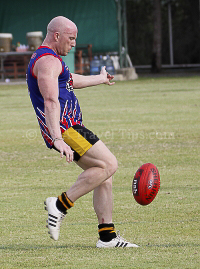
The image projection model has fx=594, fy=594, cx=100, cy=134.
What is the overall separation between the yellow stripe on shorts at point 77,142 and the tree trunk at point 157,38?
31.7m

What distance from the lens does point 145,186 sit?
226 inches

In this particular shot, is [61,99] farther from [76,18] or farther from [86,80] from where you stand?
[76,18]

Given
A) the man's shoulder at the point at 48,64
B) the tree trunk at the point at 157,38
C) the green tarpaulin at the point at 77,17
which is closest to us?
the man's shoulder at the point at 48,64

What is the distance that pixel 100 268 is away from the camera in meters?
4.56

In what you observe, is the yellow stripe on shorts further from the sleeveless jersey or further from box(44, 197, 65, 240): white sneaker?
box(44, 197, 65, 240): white sneaker

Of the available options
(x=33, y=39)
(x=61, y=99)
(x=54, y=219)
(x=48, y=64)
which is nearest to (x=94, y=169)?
(x=54, y=219)

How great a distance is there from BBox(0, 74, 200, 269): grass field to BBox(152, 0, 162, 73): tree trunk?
19877 millimetres

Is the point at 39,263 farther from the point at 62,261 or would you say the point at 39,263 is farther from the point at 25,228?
the point at 25,228

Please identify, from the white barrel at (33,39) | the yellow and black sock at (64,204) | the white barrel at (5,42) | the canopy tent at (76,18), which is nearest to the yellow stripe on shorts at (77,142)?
the yellow and black sock at (64,204)

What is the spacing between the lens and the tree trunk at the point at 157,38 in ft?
119

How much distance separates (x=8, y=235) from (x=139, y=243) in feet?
4.23

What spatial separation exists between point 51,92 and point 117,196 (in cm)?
287

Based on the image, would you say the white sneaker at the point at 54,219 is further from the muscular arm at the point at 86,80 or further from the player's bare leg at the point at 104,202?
the muscular arm at the point at 86,80

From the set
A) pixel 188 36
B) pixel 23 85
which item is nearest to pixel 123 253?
pixel 23 85
